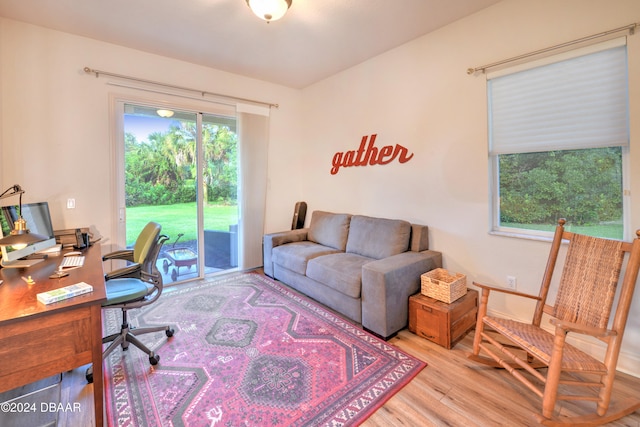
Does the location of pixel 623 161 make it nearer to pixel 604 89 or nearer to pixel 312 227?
pixel 604 89

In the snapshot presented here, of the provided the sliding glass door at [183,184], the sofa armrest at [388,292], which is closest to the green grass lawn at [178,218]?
the sliding glass door at [183,184]

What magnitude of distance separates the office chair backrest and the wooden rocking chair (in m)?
2.47

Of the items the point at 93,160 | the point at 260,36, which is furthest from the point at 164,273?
the point at 260,36

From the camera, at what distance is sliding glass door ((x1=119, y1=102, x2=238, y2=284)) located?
348 cm

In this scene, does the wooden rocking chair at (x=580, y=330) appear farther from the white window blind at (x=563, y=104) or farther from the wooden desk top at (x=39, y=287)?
the wooden desk top at (x=39, y=287)

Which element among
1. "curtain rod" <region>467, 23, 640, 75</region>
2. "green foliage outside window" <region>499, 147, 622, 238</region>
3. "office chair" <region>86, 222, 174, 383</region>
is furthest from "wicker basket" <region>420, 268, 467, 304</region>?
"office chair" <region>86, 222, 174, 383</region>

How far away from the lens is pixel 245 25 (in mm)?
2822

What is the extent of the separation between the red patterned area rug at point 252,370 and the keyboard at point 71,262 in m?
0.75

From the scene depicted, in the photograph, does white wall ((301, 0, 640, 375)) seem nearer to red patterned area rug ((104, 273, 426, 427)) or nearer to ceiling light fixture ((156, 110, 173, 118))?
red patterned area rug ((104, 273, 426, 427))

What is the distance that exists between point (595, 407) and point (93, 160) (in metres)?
4.69

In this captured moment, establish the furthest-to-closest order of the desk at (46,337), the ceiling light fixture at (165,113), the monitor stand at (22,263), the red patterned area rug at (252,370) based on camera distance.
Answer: the ceiling light fixture at (165,113)
the monitor stand at (22,263)
the red patterned area rug at (252,370)
the desk at (46,337)

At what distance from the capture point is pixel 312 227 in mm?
4164

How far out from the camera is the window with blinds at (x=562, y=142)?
6.78ft

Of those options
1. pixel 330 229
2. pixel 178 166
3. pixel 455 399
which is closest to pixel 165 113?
pixel 178 166
